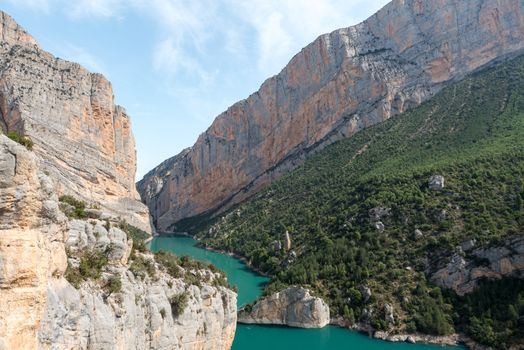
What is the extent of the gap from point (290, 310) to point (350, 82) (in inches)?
2541

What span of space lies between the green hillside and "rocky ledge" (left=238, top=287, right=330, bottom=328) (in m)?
1.96

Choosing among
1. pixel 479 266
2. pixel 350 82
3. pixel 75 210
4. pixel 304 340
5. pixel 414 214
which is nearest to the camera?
pixel 75 210

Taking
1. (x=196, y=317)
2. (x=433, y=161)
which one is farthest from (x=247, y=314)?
(x=433, y=161)

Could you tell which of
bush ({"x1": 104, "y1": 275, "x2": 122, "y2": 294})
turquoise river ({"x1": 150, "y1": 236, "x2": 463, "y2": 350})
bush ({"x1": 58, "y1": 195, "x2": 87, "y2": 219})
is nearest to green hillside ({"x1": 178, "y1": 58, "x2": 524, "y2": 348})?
turquoise river ({"x1": 150, "y1": 236, "x2": 463, "y2": 350})

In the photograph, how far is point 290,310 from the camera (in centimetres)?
3672

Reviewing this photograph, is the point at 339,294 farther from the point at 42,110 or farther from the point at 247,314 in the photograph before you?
the point at 42,110

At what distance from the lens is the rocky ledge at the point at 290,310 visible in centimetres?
3566

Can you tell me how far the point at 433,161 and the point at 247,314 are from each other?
31.9 m

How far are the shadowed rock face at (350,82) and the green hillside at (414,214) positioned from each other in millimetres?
8598

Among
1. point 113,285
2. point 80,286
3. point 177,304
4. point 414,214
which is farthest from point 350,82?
point 80,286

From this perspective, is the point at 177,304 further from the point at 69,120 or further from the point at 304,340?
the point at 69,120

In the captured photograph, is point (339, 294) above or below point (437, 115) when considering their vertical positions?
below

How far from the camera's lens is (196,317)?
16.3m

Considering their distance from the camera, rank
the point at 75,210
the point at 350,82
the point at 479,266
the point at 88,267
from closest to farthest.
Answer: the point at 88,267
the point at 75,210
the point at 479,266
the point at 350,82
